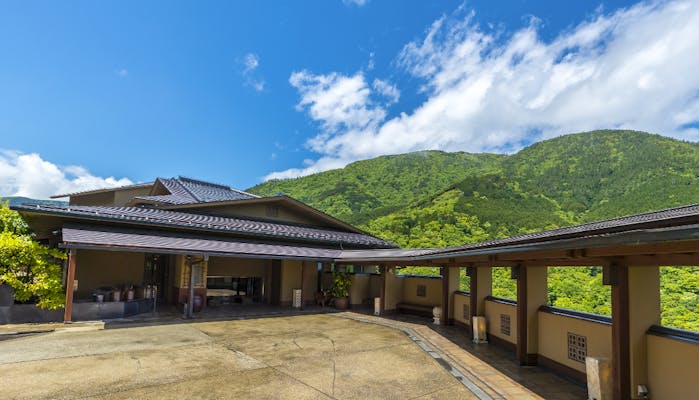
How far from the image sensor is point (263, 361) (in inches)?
396

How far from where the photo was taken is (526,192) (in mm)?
45812

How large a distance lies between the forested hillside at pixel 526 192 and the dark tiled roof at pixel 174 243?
15125 mm

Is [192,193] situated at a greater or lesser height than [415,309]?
greater

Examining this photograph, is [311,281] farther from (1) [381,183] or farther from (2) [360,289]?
(1) [381,183]

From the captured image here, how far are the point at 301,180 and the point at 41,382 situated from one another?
54.7 metres

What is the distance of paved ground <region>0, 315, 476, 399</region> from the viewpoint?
307 inches

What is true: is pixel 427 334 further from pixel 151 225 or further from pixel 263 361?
pixel 151 225

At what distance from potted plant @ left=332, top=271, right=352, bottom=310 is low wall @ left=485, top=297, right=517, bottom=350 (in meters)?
9.17

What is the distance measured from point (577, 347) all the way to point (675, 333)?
255 cm

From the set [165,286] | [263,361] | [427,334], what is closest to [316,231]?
[165,286]

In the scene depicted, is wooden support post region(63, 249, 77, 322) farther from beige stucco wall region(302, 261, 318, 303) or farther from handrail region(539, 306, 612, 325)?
handrail region(539, 306, 612, 325)

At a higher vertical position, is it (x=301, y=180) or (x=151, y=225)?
(x=301, y=180)

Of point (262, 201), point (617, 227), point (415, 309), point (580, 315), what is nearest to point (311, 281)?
point (262, 201)

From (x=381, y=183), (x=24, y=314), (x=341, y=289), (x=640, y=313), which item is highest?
(x=381, y=183)
